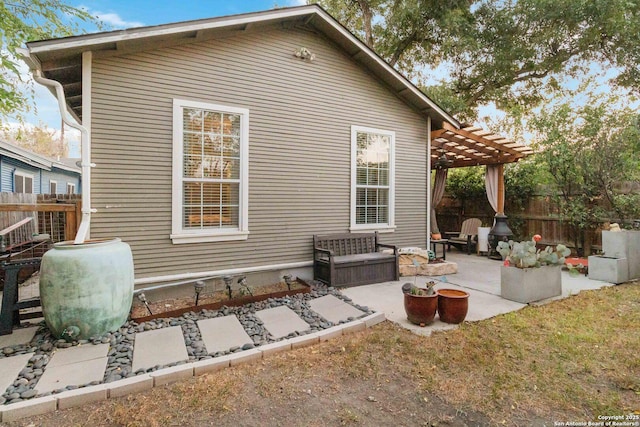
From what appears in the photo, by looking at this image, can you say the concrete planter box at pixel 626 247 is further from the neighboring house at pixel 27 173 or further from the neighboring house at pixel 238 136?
the neighboring house at pixel 27 173

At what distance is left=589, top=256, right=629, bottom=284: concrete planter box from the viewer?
5484 millimetres

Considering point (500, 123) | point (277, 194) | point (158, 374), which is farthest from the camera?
point (500, 123)

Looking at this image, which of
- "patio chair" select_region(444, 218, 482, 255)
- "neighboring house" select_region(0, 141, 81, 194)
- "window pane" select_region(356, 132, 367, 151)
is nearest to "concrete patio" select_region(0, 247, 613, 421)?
"window pane" select_region(356, 132, 367, 151)

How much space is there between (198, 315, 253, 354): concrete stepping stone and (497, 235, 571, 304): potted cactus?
12.2 feet

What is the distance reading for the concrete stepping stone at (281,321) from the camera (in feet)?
11.4

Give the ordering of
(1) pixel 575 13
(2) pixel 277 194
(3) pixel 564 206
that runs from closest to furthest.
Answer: (2) pixel 277 194
(3) pixel 564 206
(1) pixel 575 13

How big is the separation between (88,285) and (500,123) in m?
18.4

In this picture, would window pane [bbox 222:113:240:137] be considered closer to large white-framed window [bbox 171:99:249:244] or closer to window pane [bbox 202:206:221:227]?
large white-framed window [bbox 171:99:249:244]

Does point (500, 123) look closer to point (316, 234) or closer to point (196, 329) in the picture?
point (316, 234)

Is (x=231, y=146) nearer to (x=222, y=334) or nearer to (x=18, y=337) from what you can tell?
(x=222, y=334)

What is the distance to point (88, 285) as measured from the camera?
3.14 meters

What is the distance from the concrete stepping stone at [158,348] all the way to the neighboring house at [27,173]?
9.02m

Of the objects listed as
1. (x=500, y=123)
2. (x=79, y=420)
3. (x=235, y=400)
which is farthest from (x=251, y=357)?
(x=500, y=123)

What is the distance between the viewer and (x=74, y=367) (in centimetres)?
271
